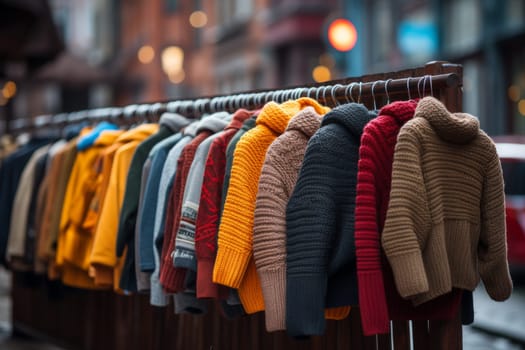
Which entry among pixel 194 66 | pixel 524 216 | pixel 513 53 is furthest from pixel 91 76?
pixel 524 216

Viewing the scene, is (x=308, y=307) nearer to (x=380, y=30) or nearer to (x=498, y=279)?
(x=498, y=279)

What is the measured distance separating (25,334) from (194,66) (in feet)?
106

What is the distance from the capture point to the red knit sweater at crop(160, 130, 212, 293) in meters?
5.41

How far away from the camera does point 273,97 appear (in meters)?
5.63

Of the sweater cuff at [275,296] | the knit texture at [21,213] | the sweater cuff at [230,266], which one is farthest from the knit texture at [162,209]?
the knit texture at [21,213]

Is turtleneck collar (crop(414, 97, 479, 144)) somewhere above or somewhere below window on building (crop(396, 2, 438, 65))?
below

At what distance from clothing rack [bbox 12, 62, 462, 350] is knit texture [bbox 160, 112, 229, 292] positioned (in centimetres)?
33

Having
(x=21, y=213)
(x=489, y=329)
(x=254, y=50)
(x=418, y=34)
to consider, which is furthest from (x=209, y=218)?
(x=254, y=50)

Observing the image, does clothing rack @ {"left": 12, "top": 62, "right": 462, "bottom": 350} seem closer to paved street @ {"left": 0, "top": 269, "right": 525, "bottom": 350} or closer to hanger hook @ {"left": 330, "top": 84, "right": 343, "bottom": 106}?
hanger hook @ {"left": 330, "top": 84, "right": 343, "bottom": 106}

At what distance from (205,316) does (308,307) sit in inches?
73.4

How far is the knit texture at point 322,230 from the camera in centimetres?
446

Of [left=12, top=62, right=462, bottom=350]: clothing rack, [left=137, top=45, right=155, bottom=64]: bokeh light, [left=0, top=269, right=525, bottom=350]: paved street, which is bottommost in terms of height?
[left=0, top=269, right=525, bottom=350]: paved street

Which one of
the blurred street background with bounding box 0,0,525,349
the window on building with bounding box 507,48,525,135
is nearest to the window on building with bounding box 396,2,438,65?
the blurred street background with bounding box 0,0,525,349

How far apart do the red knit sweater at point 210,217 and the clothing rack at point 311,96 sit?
0.44 metres
